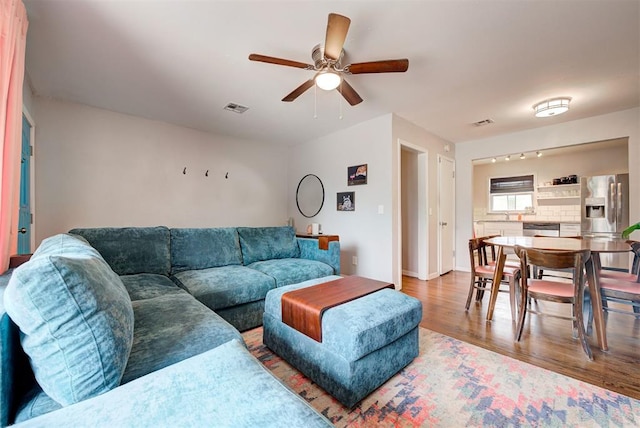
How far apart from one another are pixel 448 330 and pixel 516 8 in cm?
252

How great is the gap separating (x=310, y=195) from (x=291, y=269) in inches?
84.7

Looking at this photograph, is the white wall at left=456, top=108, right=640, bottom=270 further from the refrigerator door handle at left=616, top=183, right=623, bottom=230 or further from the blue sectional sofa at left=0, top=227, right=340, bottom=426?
the blue sectional sofa at left=0, top=227, right=340, bottom=426

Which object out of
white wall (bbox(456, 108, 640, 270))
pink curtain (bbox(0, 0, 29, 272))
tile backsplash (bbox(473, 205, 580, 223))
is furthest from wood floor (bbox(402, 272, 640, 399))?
tile backsplash (bbox(473, 205, 580, 223))

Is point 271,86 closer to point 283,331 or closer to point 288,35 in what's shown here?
point 288,35

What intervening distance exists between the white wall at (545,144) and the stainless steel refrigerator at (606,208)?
1.33m

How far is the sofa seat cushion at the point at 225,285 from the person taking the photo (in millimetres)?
2154

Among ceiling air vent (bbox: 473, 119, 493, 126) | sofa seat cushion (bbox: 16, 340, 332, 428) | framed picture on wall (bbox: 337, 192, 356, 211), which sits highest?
ceiling air vent (bbox: 473, 119, 493, 126)

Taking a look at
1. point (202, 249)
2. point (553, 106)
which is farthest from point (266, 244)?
point (553, 106)

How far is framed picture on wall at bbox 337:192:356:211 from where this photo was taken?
13.0ft

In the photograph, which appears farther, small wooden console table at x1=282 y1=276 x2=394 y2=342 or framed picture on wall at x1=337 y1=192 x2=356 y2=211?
framed picture on wall at x1=337 y1=192 x2=356 y2=211

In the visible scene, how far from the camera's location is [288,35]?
196cm

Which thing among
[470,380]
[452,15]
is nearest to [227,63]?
[452,15]

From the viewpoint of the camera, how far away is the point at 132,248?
246 centimetres

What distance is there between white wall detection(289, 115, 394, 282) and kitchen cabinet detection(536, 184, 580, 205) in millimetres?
5034
